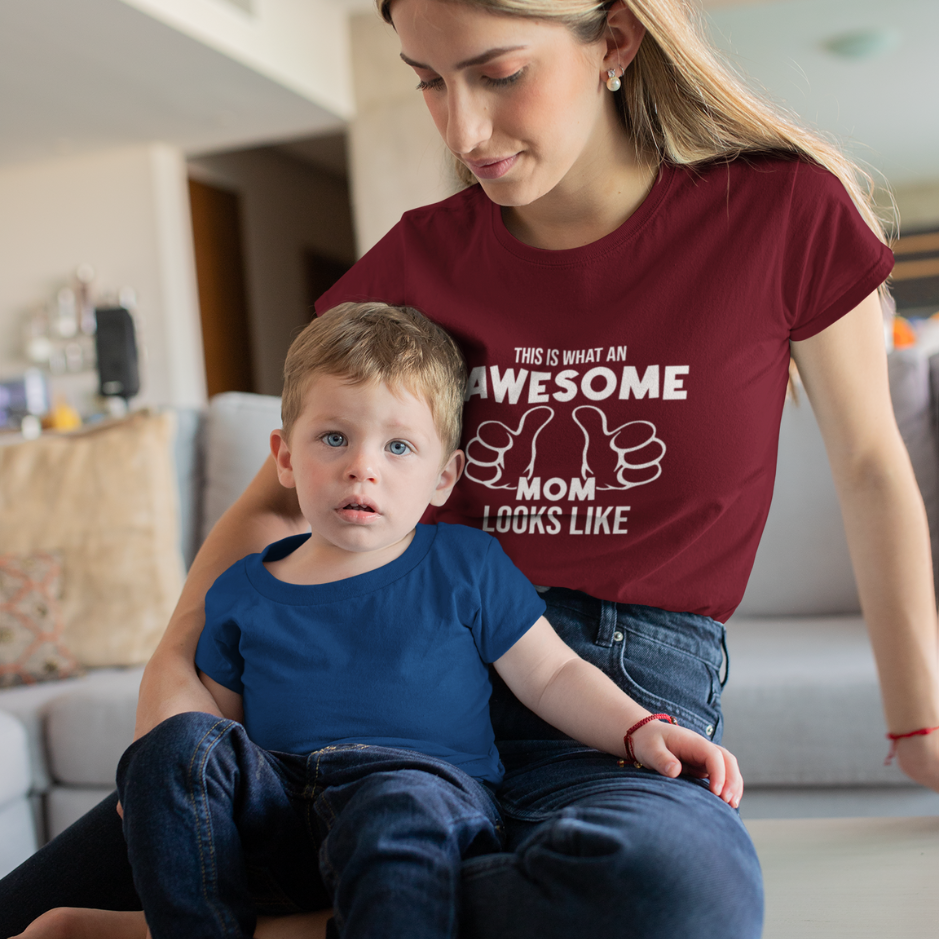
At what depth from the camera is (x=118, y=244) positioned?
705 centimetres

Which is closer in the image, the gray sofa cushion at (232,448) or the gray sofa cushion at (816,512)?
the gray sofa cushion at (816,512)

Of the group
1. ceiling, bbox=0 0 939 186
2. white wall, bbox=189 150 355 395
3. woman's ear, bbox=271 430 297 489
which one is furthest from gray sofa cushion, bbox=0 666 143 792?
white wall, bbox=189 150 355 395

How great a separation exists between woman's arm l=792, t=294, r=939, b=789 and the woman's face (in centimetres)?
32

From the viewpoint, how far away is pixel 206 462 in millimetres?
2506

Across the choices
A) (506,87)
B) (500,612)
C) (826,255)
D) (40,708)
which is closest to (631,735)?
(500,612)

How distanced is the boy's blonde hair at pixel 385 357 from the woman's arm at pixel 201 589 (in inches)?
4.4

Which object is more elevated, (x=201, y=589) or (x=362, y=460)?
(x=362, y=460)

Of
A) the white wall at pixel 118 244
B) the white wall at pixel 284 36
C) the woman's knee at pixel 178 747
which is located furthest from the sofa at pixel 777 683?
the white wall at pixel 118 244

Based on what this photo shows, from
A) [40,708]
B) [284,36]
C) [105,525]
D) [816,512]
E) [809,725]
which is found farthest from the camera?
[284,36]

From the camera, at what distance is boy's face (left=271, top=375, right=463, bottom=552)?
0.91 meters

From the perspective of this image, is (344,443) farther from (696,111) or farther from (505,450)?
(696,111)

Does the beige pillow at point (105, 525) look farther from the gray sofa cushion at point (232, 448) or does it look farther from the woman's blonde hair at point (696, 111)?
the woman's blonde hair at point (696, 111)

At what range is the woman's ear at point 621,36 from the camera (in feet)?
3.02

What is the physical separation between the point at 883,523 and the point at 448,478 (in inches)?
17.2
